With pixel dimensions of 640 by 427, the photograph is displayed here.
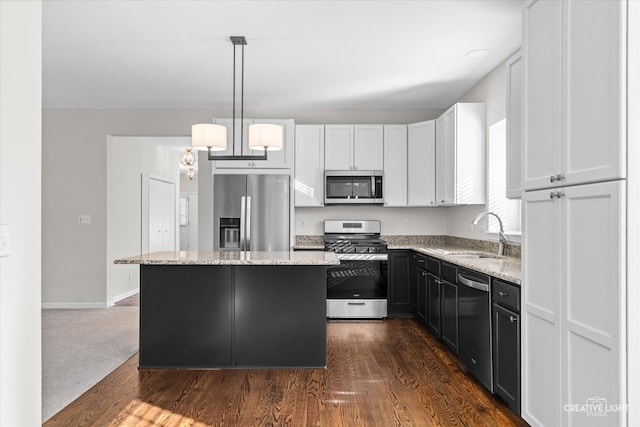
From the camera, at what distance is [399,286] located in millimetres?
5434

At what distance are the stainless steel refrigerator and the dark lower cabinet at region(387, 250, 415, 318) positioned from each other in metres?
1.25

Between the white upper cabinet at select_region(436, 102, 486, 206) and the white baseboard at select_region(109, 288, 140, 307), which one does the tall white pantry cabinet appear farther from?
the white baseboard at select_region(109, 288, 140, 307)

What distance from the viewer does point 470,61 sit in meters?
4.27

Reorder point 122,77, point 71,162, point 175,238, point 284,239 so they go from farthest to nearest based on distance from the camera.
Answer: point 175,238, point 71,162, point 284,239, point 122,77

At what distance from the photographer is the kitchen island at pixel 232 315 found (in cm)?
362

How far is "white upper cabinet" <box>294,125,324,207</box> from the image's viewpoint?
18.6 feet

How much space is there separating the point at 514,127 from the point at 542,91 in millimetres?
630

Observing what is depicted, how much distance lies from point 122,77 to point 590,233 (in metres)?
4.46

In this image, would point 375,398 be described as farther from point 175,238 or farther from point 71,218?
point 175,238

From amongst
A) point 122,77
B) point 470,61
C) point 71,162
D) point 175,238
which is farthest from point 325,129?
point 175,238

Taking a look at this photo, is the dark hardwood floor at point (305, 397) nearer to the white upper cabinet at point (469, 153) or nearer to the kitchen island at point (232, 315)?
the kitchen island at point (232, 315)
